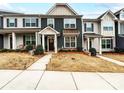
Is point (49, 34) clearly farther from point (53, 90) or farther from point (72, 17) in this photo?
point (53, 90)

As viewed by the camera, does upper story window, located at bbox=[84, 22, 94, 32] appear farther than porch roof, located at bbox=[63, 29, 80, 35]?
Yes

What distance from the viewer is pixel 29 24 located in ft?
107

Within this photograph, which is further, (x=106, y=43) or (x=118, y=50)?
(x=106, y=43)

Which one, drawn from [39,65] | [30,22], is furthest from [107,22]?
[39,65]

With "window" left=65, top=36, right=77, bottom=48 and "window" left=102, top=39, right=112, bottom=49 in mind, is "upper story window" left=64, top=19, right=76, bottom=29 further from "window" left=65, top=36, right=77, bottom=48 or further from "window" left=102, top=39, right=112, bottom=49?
"window" left=102, top=39, right=112, bottom=49

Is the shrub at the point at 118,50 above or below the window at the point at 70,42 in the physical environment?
below

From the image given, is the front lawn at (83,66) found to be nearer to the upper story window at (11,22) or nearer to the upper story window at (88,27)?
the upper story window at (11,22)

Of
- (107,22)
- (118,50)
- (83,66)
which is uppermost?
(107,22)

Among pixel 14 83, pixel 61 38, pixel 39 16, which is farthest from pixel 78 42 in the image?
pixel 14 83

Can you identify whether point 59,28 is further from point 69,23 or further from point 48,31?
point 48,31

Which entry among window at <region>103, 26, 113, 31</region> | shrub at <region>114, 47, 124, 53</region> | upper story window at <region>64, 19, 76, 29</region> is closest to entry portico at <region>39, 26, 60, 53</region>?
upper story window at <region>64, 19, 76, 29</region>

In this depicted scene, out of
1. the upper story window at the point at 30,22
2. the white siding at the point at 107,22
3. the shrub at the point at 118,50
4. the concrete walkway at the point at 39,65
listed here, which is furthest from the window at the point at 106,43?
the concrete walkway at the point at 39,65

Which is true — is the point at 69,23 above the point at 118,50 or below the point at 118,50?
above

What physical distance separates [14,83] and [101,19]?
1066 inches
